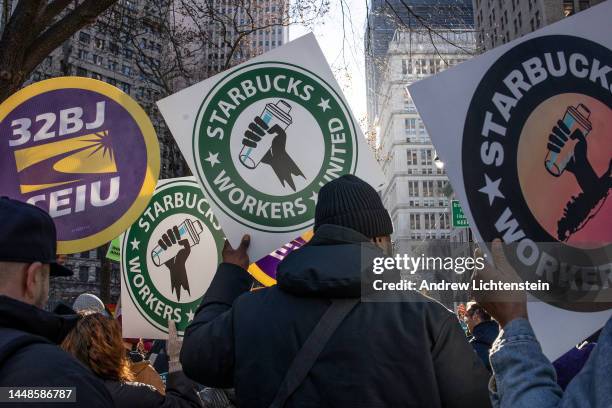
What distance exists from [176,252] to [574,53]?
291 centimetres

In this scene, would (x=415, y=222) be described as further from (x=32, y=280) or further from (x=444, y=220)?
(x=32, y=280)

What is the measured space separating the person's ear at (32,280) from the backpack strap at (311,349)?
80cm

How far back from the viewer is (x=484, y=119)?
2408mm

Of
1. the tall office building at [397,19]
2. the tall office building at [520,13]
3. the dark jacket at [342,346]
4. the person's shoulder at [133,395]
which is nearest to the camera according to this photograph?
the dark jacket at [342,346]

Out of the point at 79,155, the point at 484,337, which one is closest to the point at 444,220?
the point at 484,337

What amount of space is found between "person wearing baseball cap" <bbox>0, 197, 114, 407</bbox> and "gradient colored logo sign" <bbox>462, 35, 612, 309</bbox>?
1.52 metres

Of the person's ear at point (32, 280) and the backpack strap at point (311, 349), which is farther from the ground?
the person's ear at point (32, 280)

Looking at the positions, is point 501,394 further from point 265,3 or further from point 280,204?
point 265,3

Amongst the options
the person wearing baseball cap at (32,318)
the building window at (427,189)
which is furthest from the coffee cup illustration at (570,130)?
the building window at (427,189)

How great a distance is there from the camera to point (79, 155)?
3.19 metres

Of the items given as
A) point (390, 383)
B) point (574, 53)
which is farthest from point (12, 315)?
point (574, 53)

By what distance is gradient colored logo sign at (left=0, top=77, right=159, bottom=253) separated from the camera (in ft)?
10.2

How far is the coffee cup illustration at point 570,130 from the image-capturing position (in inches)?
93.4

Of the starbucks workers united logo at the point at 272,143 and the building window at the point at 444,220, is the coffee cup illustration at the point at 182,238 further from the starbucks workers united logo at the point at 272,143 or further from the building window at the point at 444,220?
the building window at the point at 444,220
